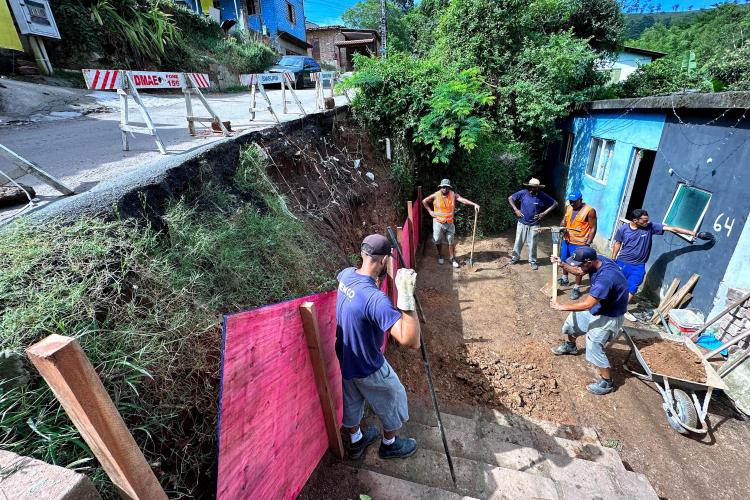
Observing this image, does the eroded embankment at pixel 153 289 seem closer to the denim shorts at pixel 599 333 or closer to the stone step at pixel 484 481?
the stone step at pixel 484 481

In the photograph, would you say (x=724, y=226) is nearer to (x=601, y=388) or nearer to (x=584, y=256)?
(x=584, y=256)

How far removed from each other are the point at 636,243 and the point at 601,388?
254 cm

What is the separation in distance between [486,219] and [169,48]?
12999mm

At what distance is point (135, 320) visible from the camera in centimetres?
187

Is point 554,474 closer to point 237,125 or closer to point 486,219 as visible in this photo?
point 237,125

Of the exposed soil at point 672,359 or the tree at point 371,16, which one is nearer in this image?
the exposed soil at point 672,359

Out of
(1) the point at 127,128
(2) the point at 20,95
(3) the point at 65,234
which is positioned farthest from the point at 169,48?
(3) the point at 65,234

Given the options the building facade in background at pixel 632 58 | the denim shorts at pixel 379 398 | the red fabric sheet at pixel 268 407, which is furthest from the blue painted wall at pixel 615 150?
the building facade in background at pixel 632 58

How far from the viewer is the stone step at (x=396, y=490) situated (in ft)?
7.61

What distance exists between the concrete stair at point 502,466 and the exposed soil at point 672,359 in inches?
49.0

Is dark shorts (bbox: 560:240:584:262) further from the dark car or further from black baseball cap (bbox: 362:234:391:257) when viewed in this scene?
the dark car

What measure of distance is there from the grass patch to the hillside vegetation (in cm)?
1220

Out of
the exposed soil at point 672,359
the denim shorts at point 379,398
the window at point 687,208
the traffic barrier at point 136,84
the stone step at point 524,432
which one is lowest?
the stone step at point 524,432

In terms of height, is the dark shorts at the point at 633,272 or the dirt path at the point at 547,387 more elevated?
the dark shorts at the point at 633,272
